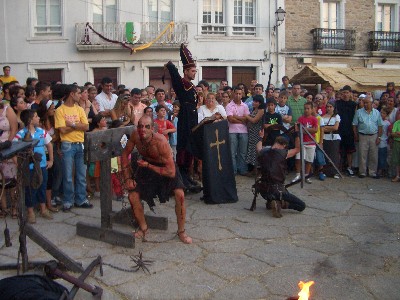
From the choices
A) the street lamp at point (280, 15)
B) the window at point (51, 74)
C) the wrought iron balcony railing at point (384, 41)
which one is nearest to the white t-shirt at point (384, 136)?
the street lamp at point (280, 15)

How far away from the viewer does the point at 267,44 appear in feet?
70.2

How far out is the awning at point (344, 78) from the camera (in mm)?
17344

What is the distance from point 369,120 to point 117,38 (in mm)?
12609

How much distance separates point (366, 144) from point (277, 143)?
151 inches

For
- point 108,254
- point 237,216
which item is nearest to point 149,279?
point 108,254

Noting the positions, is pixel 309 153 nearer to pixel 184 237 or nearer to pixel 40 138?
pixel 184 237

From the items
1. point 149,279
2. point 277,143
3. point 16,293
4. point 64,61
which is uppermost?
point 64,61

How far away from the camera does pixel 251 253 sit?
5461 millimetres

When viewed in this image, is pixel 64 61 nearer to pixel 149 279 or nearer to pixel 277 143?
pixel 277 143

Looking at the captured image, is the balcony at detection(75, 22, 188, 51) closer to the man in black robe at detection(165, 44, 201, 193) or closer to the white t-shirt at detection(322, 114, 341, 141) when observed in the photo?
the white t-shirt at detection(322, 114, 341, 141)

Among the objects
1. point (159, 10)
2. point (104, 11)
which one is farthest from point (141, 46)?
point (104, 11)

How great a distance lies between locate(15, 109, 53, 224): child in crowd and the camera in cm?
658

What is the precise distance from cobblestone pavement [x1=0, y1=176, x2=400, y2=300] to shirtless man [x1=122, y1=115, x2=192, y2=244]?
31cm

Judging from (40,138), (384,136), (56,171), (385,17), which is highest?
(385,17)
